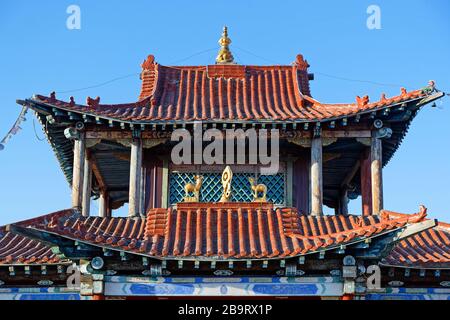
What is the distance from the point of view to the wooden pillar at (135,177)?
76.0ft

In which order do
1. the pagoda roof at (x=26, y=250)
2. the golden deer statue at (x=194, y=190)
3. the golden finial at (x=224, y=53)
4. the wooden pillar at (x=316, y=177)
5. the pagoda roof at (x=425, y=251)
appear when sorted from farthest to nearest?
the golden finial at (x=224, y=53) < the wooden pillar at (x=316, y=177) < the golden deer statue at (x=194, y=190) < the pagoda roof at (x=26, y=250) < the pagoda roof at (x=425, y=251)

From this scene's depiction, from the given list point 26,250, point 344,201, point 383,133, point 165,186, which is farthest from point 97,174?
point 383,133

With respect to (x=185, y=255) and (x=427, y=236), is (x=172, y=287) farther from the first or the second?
(x=427, y=236)

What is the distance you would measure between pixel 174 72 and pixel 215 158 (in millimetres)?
3843

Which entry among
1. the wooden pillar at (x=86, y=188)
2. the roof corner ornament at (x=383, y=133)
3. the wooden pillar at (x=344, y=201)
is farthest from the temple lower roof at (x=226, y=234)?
the wooden pillar at (x=344, y=201)

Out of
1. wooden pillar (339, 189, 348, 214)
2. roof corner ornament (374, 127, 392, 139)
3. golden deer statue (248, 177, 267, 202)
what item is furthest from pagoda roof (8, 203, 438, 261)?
wooden pillar (339, 189, 348, 214)

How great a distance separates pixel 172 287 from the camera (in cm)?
2048

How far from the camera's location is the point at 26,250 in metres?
22.0

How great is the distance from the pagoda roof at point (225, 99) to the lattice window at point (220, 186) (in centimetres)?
166

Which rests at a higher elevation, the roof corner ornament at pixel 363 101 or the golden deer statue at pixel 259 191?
the roof corner ornament at pixel 363 101

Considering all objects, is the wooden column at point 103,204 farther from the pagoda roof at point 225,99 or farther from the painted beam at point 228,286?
the painted beam at point 228,286

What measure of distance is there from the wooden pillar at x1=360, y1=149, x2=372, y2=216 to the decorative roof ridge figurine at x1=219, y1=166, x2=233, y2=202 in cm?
359
